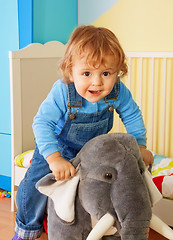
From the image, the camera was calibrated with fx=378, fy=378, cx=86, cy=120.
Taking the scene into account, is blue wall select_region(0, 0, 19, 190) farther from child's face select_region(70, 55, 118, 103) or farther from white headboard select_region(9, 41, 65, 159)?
child's face select_region(70, 55, 118, 103)

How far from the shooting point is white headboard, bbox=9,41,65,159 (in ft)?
5.56

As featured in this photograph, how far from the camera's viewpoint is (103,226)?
850 millimetres

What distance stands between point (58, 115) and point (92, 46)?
0.74ft

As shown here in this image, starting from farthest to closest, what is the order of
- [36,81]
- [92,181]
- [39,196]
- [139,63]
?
[139,63] → [36,81] → [39,196] → [92,181]

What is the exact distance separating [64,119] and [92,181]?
29cm

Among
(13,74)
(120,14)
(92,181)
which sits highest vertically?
(120,14)

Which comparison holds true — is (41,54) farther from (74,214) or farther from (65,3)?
(74,214)

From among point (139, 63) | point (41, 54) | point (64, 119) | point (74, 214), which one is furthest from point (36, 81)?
point (74, 214)

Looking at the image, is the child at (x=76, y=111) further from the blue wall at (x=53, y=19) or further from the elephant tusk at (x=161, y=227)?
the blue wall at (x=53, y=19)

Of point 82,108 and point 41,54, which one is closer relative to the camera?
point 82,108

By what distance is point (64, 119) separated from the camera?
112cm

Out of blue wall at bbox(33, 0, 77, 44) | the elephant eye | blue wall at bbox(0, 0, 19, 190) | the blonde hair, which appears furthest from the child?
blue wall at bbox(33, 0, 77, 44)

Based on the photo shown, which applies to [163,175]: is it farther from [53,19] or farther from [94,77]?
[53,19]

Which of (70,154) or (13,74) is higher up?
(13,74)
